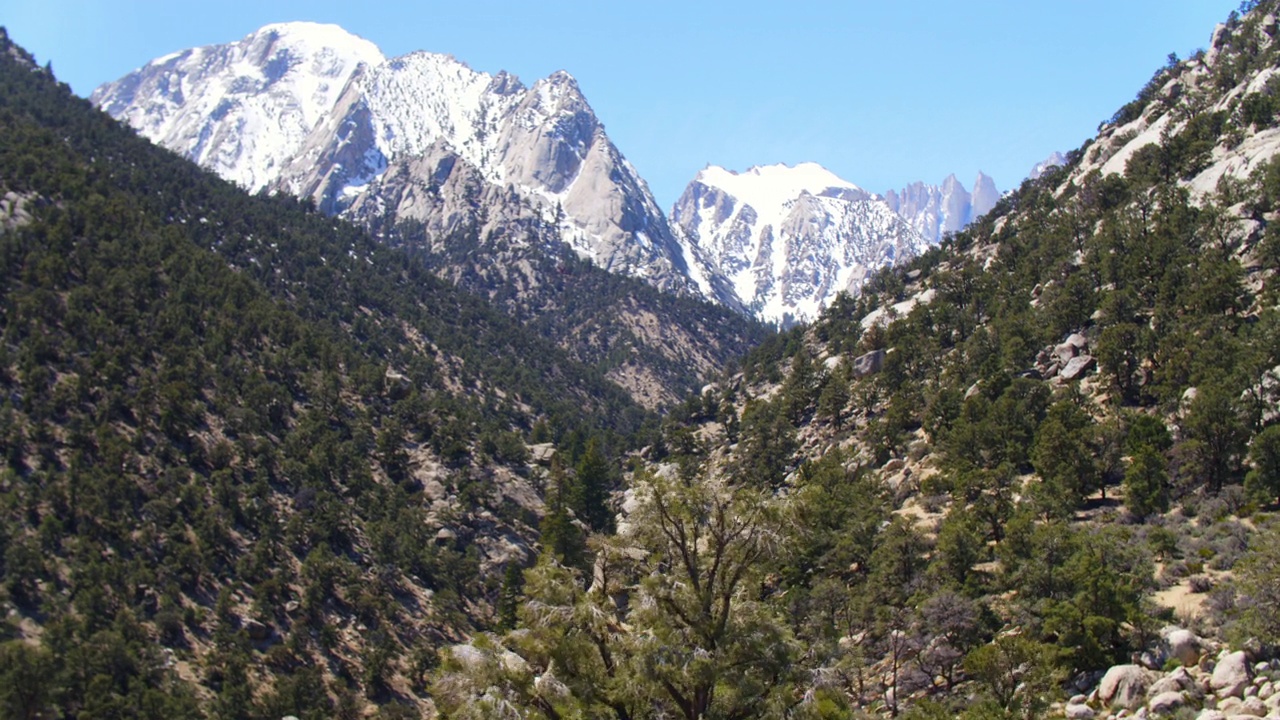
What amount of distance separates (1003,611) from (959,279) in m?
71.3

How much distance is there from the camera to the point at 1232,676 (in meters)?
26.0

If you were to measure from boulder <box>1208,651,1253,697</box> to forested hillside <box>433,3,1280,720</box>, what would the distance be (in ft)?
0.30

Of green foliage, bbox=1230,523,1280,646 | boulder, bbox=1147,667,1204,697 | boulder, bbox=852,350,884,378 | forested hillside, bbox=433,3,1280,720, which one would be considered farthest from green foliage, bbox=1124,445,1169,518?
boulder, bbox=852,350,884,378

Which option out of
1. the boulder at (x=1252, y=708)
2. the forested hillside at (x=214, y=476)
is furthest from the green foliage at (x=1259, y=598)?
the forested hillside at (x=214, y=476)

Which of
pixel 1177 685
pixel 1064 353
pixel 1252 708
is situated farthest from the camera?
pixel 1064 353

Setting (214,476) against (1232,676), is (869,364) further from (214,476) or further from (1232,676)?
(1232,676)

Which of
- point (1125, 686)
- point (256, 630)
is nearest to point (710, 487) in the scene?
point (1125, 686)

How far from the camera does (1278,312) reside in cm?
5303

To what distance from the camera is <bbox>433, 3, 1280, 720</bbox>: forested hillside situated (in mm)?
20078

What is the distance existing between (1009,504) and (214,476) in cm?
6729

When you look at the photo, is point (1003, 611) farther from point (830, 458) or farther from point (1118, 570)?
point (830, 458)

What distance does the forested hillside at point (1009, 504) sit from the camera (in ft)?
65.9

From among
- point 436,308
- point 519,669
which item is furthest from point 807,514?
point 436,308

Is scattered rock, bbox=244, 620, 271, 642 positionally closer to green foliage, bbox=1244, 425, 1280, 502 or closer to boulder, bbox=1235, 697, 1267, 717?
boulder, bbox=1235, 697, 1267, 717
